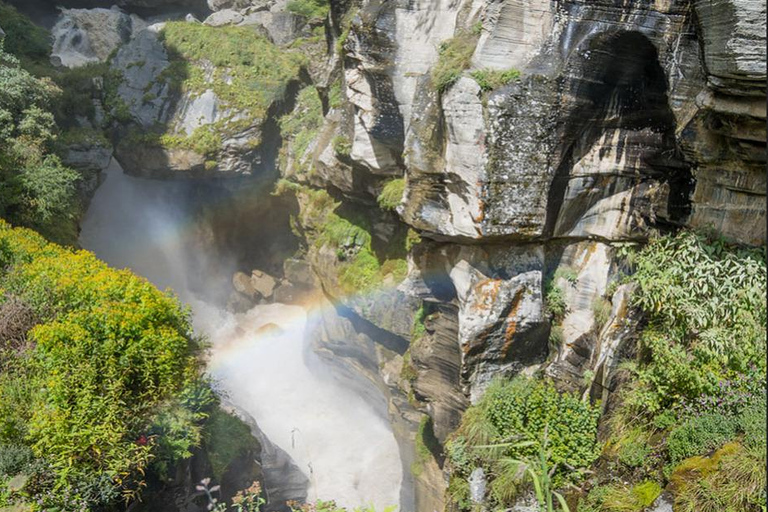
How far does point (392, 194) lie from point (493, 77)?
5.03m

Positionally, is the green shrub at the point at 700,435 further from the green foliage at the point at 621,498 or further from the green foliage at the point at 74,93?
the green foliage at the point at 74,93

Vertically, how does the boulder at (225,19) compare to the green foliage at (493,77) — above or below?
above

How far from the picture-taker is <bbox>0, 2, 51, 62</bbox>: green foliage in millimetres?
19469

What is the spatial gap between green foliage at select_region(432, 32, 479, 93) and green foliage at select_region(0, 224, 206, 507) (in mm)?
6552

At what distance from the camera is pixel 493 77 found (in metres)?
9.95

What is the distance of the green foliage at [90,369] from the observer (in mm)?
8859

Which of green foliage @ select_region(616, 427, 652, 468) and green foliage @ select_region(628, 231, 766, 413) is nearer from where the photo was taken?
green foliage @ select_region(628, 231, 766, 413)

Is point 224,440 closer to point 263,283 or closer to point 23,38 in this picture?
point 263,283

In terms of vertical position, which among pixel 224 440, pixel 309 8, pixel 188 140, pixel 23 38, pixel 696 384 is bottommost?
pixel 224 440

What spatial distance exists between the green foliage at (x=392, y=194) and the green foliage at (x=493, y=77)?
15.0 ft

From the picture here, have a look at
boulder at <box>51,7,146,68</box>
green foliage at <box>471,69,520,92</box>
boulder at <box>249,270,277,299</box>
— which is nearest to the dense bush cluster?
green foliage at <box>471,69,520,92</box>

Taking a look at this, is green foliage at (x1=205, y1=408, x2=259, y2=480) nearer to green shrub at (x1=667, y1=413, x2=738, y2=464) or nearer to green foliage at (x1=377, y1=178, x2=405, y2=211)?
green foliage at (x1=377, y1=178, x2=405, y2=211)

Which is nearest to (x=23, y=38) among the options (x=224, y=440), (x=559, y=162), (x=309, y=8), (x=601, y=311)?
(x=309, y=8)

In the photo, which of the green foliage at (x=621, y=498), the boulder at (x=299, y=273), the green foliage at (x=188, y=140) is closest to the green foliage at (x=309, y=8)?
the green foliage at (x=188, y=140)
